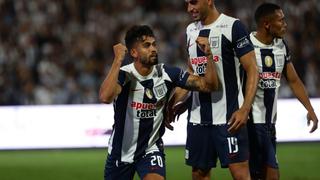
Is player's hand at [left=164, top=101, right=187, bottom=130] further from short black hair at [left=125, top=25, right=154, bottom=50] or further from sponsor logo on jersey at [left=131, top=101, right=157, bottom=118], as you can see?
short black hair at [left=125, top=25, right=154, bottom=50]

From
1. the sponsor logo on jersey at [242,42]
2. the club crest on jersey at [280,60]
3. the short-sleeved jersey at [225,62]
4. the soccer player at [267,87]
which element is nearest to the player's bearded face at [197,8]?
the short-sleeved jersey at [225,62]

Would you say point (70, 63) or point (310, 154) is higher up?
point (70, 63)

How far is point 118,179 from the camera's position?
6.96m

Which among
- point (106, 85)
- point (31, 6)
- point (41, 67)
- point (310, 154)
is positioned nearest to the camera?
point (106, 85)

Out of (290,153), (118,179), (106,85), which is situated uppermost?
(106,85)

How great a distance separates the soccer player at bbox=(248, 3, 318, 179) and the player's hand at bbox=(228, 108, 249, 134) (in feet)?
2.97

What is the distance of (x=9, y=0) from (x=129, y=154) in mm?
11484

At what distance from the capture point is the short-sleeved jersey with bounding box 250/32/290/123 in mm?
7727

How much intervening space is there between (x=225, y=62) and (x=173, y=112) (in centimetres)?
75

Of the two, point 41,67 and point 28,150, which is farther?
point 41,67

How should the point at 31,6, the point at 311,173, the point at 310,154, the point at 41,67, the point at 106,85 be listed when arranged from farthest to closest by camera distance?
the point at 31,6 → the point at 41,67 → the point at 310,154 → the point at 311,173 → the point at 106,85

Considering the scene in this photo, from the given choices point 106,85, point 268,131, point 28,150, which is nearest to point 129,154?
point 106,85

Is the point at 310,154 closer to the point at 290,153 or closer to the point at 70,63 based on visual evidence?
the point at 290,153

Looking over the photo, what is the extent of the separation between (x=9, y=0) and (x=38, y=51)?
5.44 ft
